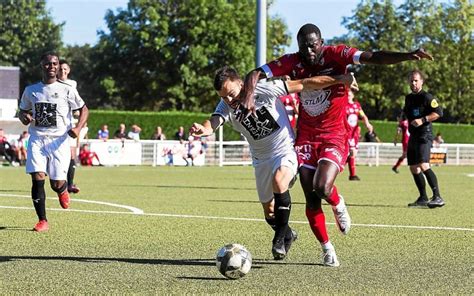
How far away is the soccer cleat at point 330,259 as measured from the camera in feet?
25.9

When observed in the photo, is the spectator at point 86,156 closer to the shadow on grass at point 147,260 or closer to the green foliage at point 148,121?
the green foliage at point 148,121

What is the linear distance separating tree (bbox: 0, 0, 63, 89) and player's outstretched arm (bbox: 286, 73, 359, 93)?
7646 cm

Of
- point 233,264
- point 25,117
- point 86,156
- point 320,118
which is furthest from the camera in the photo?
point 86,156

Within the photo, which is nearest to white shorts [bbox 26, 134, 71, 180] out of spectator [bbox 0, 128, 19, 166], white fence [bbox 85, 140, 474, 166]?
spectator [bbox 0, 128, 19, 166]

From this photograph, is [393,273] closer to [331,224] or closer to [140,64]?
[331,224]

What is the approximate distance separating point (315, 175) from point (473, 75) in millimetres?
70509

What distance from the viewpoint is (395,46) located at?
72.9 m

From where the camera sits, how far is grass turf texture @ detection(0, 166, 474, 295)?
6.78 meters

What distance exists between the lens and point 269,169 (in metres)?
8.94

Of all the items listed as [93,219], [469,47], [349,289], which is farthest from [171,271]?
[469,47]

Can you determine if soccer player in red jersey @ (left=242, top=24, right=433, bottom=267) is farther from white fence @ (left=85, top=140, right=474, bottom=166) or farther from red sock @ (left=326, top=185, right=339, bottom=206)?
white fence @ (left=85, top=140, right=474, bottom=166)

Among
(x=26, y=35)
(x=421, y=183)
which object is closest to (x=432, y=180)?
(x=421, y=183)

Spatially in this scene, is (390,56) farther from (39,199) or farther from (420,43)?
(420,43)

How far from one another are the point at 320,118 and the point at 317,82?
2.15 feet
